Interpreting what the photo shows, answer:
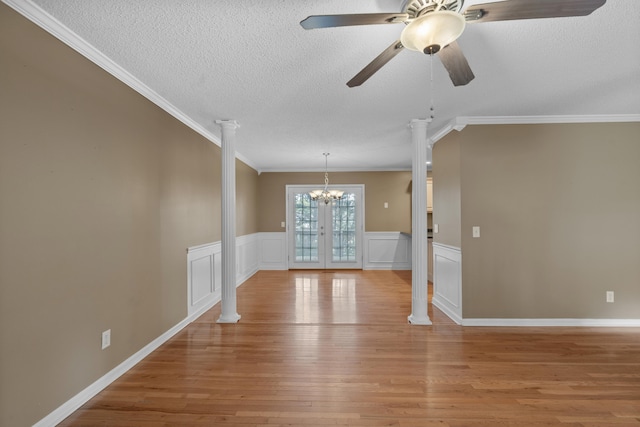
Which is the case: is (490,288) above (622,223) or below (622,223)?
below

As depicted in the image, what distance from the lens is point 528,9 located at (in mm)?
1215

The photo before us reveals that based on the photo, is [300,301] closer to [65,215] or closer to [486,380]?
[486,380]

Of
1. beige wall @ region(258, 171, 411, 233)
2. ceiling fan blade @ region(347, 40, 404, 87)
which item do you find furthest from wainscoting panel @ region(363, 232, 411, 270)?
ceiling fan blade @ region(347, 40, 404, 87)

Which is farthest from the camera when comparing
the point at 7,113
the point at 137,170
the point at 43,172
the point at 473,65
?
the point at 137,170

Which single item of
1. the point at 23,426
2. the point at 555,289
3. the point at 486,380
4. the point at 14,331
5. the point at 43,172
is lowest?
the point at 486,380

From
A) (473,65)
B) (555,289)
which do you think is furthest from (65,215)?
(555,289)

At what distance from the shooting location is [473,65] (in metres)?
2.25

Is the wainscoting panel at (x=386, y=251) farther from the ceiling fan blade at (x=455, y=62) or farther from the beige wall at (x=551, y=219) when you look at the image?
the ceiling fan blade at (x=455, y=62)

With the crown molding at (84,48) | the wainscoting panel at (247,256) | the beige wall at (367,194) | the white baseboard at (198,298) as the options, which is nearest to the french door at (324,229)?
the beige wall at (367,194)

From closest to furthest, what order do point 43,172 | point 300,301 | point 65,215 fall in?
point 43,172, point 65,215, point 300,301

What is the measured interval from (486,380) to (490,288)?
1403mm

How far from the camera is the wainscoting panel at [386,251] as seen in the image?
6945 millimetres

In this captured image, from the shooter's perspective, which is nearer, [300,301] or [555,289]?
[555,289]

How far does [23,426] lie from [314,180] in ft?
19.5
